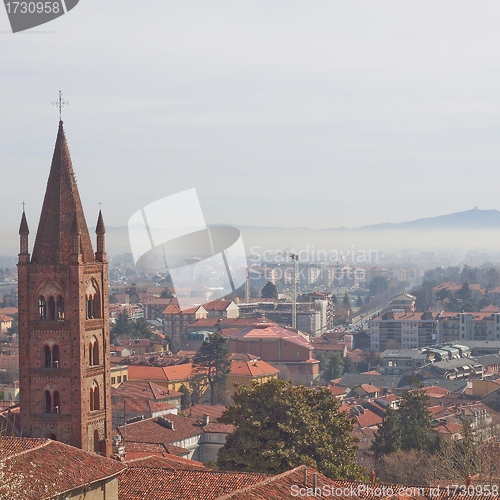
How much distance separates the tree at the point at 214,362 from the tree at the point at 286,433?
29181 millimetres

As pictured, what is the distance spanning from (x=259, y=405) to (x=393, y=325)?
2438 inches

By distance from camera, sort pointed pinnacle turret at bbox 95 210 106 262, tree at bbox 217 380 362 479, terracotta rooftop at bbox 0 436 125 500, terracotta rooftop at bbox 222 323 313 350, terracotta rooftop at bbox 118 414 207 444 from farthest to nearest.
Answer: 1. terracotta rooftop at bbox 222 323 313 350
2. terracotta rooftop at bbox 118 414 207 444
3. pointed pinnacle turret at bbox 95 210 106 262
4. tree at bbox 217 380 362 479
5. terracotta rooftop at bbox 0 436 125 500

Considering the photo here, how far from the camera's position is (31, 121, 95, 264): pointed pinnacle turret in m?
22.8

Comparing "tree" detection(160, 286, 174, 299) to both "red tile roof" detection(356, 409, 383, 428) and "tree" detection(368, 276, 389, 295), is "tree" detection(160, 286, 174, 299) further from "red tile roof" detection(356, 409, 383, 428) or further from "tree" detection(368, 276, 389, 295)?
"red tile roof" detection(356, 409, 383, 428)

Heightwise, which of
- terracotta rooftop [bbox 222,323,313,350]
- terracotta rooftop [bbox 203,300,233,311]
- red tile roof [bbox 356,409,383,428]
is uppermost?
terracotta rooftop [bbox 203,300,233,311]

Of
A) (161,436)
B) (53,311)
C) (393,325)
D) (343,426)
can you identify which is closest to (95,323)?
(53,311)

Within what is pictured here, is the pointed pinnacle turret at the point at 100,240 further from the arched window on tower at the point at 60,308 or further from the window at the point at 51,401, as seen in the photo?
the window at the point at 51,401

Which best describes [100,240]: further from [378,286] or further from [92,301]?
[378,286]

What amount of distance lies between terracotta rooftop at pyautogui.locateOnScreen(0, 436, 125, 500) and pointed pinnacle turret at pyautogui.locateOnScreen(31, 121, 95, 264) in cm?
603

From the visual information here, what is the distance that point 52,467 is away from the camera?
15695 millimetres

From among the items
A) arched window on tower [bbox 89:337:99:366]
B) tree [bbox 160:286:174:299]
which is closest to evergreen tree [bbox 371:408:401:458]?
arched window on tower [bbox 89:337:99:366]

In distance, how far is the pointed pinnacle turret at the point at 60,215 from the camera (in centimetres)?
2281

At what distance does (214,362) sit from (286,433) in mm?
30340

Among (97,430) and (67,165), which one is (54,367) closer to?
(97,430)
